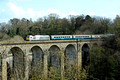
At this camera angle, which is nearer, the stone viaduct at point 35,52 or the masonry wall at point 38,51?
the stone viaduct at point 35,52

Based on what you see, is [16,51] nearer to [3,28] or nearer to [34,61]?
[34,61]

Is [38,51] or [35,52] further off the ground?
[38,51]

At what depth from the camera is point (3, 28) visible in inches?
1671

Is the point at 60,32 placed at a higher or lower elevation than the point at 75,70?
higher

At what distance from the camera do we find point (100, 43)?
23.5 meters

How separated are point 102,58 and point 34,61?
9579 millimetres

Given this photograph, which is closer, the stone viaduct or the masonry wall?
the stone viaduct

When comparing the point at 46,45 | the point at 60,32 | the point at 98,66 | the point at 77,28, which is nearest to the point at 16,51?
the point at 46,45

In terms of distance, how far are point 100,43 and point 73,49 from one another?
5.24 meters

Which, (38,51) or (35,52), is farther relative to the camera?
(35,52)

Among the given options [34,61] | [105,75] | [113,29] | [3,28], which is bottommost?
[105,75]

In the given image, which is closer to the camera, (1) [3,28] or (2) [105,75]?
(2) [105,75]

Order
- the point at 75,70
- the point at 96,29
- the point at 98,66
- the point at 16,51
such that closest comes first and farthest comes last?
the point at 75,70, the point at 16,51, the point at 98,66, the point at 96,29

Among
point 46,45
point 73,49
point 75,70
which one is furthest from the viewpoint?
point 73,49
